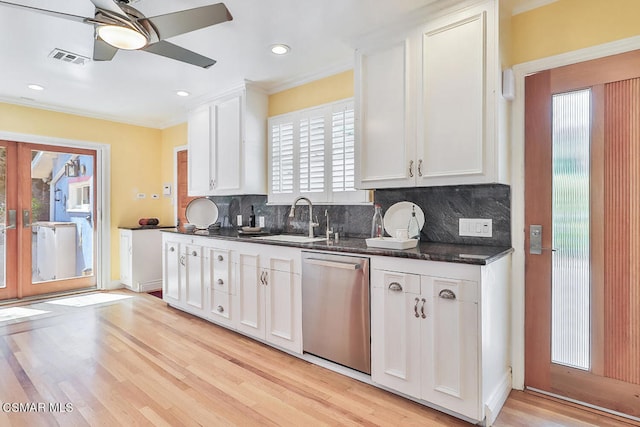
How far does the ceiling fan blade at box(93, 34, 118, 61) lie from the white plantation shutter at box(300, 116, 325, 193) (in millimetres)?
1686

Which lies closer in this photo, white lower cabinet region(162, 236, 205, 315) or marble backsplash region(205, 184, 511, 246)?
marble backsplash region(205, 184, 511, 246)

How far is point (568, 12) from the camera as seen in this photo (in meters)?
2.12

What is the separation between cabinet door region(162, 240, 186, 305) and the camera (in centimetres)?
391

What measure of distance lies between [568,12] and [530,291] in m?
1.76

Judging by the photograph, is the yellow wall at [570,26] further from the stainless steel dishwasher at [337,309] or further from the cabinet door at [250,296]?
the cabinet door at [250,296]


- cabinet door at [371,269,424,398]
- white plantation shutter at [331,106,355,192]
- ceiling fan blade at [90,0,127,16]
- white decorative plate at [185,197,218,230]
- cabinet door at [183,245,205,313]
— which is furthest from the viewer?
white decorative plate at [185,197,218,230]

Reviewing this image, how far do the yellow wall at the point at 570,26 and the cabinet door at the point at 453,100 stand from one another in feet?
1.31

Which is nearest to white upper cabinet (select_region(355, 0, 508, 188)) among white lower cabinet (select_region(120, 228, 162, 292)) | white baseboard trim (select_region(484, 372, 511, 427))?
white baseboard trim (select_region(484, 372, 511, 427))

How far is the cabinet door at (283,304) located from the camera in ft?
8.92

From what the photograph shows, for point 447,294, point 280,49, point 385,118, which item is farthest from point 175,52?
point 447,294

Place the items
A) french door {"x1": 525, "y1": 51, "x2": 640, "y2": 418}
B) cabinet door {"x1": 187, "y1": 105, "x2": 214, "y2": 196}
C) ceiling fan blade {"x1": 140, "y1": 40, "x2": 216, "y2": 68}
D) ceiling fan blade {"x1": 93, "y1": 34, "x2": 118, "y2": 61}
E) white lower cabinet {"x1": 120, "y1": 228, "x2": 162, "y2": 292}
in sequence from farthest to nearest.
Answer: white lower cabinet {"x1": 120, "y1": 228, "x2": 162, "y2": 292}
cabinet door {"x1": 187, "y1": 105, "x2": 214, "y2": 196}
ceiling fan blade {"x1": 140, "y1": 40, "x2": 216, "y2": 68}
ceiling fan blade {"x1": 93, "y1": 34, "x2": 118, "y2": 61}
french door {"x1": 525, "y1": 51, "x2": 640, "y2": 418}

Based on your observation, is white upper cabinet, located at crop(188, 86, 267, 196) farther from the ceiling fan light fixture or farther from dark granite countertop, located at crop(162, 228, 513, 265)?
the ceiling fan light fixture

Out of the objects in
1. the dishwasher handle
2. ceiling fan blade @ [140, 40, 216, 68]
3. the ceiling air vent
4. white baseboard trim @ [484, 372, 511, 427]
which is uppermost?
the ceiling air vent

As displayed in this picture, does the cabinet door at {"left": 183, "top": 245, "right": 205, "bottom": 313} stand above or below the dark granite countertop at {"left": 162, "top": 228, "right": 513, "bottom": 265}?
below
